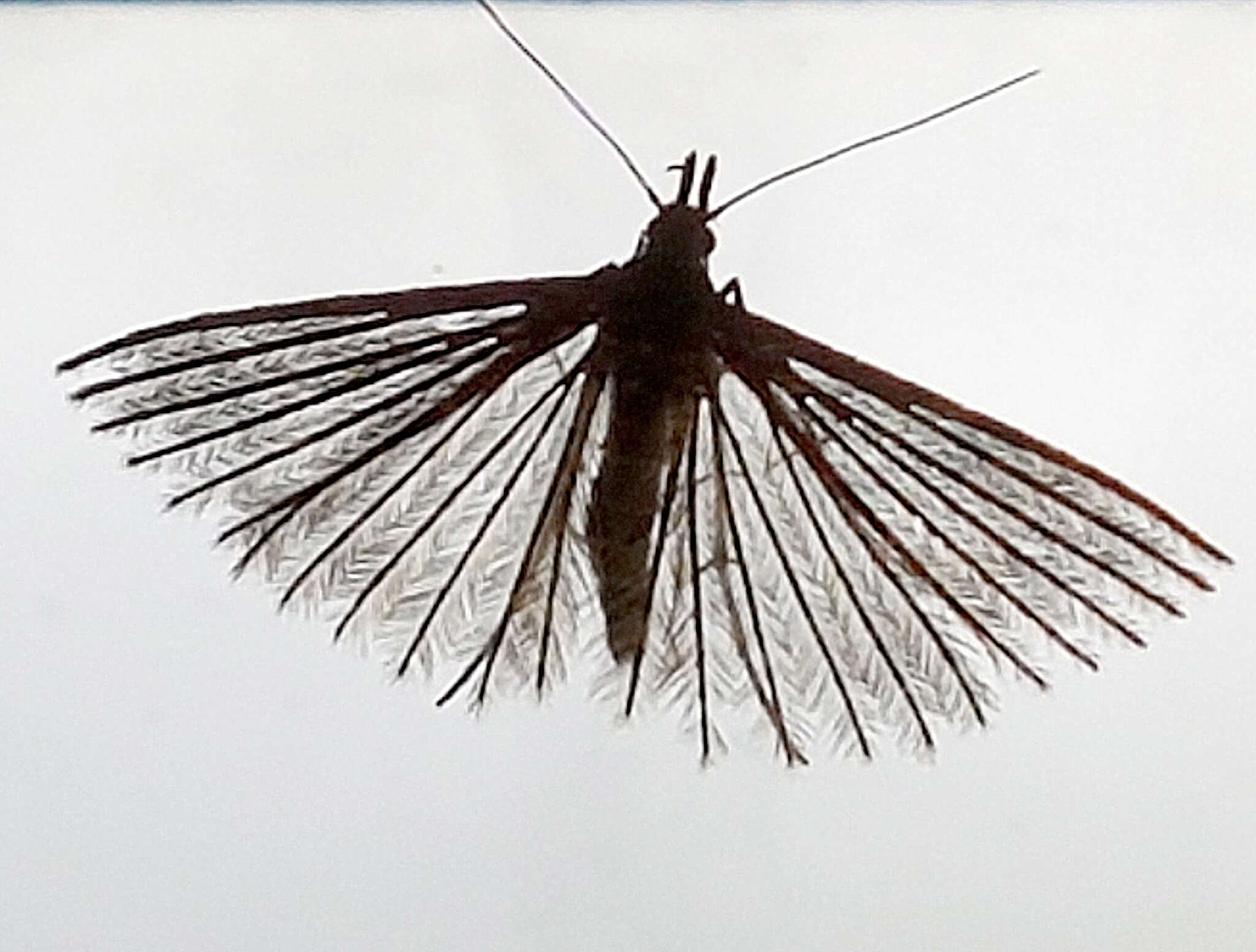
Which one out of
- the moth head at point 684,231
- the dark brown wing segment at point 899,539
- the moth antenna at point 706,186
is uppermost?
the moth antenna at point 706,186

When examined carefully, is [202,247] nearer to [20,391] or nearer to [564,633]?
[20,391]

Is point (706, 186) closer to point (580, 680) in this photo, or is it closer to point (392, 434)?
point (392, 434)

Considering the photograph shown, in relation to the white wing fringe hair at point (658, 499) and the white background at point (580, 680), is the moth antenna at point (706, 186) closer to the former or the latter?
the white wing fringe hair at point (658, 499)

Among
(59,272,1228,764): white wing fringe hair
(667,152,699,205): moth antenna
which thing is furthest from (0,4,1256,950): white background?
(667,152,699,205): moth antenna

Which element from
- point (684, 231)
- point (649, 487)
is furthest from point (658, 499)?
point (684, 231)

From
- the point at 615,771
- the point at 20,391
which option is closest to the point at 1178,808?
the point at 615,771

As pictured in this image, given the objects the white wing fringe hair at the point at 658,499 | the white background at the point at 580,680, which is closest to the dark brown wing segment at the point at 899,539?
the white wing fringe hair at the point at 658,499
